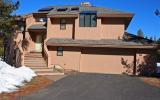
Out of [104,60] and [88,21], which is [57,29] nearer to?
[88,21]

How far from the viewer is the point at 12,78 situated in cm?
1972

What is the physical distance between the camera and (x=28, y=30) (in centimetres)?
3300

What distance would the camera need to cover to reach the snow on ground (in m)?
17.2

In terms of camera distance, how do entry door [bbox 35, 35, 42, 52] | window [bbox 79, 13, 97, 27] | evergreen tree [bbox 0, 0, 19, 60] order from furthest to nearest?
1. entry door [bbox 35, 35, 42, 52]
2. window [bbox 79, 13, 97, 27]
3. evergreen tree [bbox 0, 0, 19, 60]

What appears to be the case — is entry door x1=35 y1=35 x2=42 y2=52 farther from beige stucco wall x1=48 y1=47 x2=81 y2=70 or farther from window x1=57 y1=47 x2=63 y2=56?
window x1=57 y1=47 x2=63 y2=56

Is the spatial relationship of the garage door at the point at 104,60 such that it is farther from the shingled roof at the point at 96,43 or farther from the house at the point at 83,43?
the shingled roof at the point at 96,43

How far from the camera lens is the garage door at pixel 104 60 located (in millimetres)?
31047

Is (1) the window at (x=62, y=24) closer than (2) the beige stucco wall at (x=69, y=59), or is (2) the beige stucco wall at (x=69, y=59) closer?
(2) the beige stucco wall at (x=69, y=59)

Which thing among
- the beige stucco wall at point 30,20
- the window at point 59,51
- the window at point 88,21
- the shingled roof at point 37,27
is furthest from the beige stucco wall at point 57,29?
the beige stucco wall at point 30,20

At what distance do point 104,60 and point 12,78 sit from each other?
13.5 metres

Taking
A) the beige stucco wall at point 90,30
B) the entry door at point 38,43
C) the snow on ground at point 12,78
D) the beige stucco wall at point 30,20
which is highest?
the beige stucco wall at point 30,20

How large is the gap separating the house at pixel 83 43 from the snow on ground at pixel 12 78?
5962 millimetres

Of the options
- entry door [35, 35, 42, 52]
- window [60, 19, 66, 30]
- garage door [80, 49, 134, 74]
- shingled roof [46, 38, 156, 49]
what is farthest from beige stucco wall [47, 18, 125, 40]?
garage door [80, 49, 134, 74]

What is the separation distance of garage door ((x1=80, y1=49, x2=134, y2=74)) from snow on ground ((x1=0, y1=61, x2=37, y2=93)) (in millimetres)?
8398
